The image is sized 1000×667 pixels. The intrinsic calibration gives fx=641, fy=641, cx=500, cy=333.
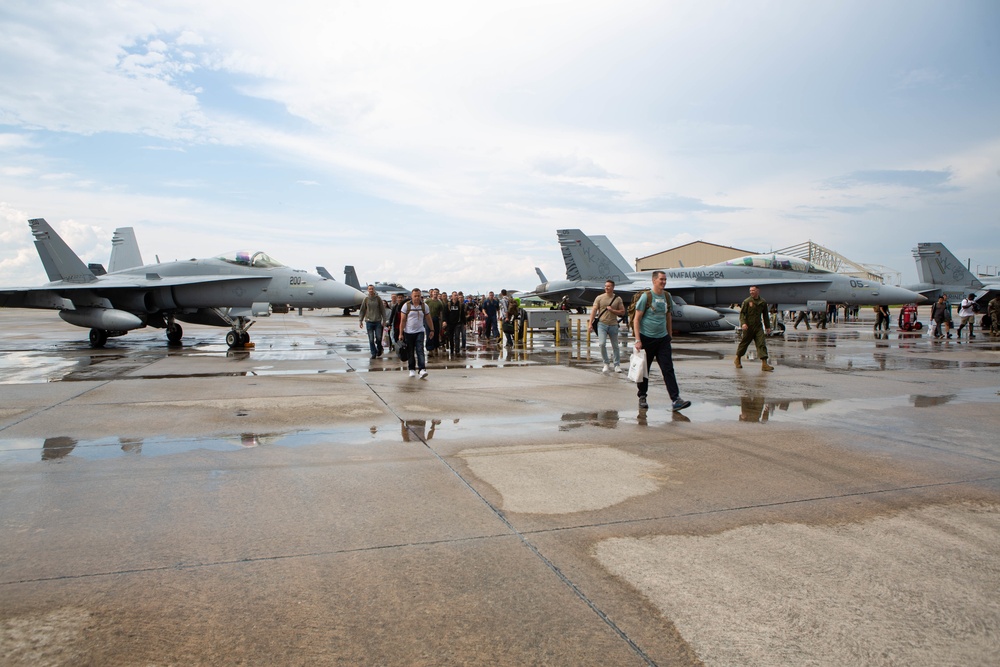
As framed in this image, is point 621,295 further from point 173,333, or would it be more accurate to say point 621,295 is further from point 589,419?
point 589,419

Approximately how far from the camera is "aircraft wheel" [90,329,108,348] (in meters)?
16.0

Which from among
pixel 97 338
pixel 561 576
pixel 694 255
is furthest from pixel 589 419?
pixel 694 255

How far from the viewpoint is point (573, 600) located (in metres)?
2.62

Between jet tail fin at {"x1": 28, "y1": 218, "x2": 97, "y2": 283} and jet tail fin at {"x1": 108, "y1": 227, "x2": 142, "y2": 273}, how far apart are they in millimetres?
9181

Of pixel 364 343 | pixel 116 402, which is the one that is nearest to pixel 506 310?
pixel 364 343

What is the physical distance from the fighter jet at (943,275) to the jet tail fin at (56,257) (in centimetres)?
3307

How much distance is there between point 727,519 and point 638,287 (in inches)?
815

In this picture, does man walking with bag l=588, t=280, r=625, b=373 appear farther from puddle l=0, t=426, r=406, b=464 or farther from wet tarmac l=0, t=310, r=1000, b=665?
puddle l=0, t=426, r=406, b=464

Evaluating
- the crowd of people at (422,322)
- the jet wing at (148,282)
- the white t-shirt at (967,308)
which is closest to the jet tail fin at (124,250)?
the jet wing at (148,282)

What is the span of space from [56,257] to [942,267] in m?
34.9

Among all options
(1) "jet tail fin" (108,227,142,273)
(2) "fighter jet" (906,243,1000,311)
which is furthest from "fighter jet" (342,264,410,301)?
(2) "fighter jet" (906,243,1000,311)

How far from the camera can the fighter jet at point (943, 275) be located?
2975cm

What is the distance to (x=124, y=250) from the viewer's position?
1010 inches

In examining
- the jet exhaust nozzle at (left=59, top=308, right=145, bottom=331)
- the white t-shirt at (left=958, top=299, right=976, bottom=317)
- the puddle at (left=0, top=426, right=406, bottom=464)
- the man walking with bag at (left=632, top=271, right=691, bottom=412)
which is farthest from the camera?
the white t-shirt at (left=958, top=299, right=976, bottom=317)
